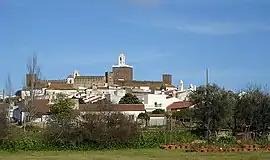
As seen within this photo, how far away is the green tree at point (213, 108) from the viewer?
35.1 metres

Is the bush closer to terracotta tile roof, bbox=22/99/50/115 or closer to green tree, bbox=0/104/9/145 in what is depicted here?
green tree, bbox=0/104/9/145

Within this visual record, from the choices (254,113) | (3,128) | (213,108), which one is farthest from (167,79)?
(3,128)

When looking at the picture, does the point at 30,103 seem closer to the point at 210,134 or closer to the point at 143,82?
the point at 210,134

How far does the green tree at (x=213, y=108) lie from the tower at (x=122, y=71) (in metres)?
130

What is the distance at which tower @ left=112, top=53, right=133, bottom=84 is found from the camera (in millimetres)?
167000

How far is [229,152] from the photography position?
→ 2566 centimetres

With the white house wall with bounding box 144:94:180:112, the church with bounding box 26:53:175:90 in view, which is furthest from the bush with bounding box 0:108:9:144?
the church with bounding box 26:53:175:90

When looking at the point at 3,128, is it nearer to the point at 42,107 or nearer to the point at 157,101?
the point at 42,107

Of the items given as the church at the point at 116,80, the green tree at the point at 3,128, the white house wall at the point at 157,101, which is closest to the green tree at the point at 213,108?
the green tree at the point at 3,128

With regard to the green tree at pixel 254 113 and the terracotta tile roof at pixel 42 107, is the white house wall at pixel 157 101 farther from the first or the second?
the green tree at pixel 254 113

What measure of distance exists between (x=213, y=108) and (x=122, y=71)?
136m

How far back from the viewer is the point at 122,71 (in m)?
171

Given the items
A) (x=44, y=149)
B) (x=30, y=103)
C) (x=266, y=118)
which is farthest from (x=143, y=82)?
(x=44, y=149)

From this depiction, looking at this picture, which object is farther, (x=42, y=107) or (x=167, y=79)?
(x=167, y=79)
